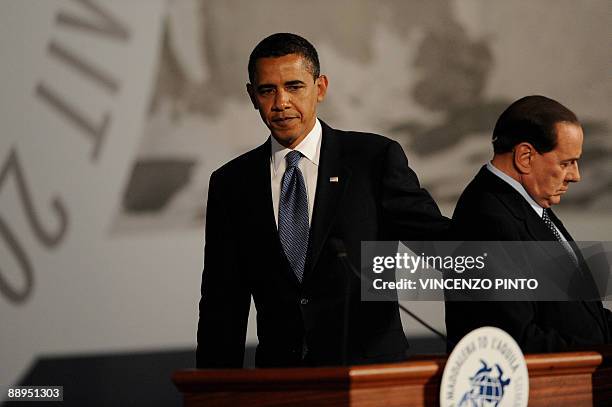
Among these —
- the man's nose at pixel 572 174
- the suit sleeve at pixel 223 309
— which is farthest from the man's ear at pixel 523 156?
the suit sleeve at pixel 223 309

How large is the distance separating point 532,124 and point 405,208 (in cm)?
40

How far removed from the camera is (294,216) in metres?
2.53

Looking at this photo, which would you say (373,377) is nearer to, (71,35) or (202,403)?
(202,403)

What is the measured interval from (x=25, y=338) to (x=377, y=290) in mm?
2588

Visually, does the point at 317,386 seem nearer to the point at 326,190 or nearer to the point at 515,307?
the point at 515,307

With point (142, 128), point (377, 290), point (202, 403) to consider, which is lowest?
point (202, 403)

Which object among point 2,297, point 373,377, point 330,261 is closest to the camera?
point 373,377

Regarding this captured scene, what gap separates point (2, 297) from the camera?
14.9 feet

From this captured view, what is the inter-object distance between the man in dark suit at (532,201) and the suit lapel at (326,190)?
12.5 inches

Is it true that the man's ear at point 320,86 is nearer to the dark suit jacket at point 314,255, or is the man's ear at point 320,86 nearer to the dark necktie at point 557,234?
the dark suit jacket at point 314,255

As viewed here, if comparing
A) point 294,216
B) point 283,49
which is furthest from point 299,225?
point 283,49

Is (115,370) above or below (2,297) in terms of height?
below

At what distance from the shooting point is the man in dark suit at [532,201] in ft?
7.62

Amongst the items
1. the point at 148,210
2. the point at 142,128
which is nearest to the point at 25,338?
the point at 148,210
